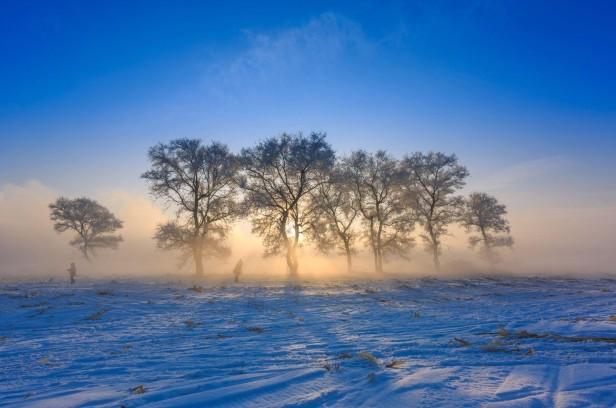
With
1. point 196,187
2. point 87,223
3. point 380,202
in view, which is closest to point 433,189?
point 380,202

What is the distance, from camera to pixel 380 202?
30.6 metres

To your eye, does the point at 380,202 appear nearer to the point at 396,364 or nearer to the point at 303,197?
the point at 303,197

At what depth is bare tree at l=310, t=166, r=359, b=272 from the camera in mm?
26719

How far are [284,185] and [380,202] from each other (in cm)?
1009

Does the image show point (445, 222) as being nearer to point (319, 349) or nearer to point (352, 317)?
point (352, 317)

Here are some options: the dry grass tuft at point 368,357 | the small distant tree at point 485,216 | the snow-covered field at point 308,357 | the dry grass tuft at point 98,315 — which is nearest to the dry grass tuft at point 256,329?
the snow-covered field at point 308,357

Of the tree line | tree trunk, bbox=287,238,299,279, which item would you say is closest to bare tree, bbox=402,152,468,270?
the tree line

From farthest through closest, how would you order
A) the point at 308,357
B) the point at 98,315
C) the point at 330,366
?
the point at 98,315, the point at 308,357, the point at 330,366

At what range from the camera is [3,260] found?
239 feet

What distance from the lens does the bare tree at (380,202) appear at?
98.3 ft

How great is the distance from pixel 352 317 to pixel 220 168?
811 inches

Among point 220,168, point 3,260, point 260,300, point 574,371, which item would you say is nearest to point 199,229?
point 220,168

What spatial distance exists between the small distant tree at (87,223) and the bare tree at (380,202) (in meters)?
32.9

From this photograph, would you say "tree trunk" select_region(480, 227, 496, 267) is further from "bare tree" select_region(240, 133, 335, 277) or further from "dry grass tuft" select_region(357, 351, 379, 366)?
"dry grass tuft" select_region(357, 351, 379, 366)
